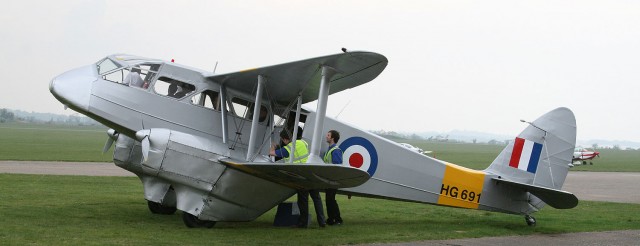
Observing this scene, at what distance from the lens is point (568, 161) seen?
1458 centimetres

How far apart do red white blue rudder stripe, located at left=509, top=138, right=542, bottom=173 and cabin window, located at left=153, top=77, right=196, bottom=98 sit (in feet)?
21.4

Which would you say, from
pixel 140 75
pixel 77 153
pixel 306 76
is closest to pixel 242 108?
pixel 306 76

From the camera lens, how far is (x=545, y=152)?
14680mm

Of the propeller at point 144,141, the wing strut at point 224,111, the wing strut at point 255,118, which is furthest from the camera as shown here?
the wing strut at point 224,111

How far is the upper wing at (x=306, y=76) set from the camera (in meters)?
10.9

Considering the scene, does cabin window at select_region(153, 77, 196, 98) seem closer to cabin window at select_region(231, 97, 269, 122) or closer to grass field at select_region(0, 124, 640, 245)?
cabin window at select_region(231, 97, 269, 122)

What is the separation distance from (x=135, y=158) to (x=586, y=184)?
2212 cm

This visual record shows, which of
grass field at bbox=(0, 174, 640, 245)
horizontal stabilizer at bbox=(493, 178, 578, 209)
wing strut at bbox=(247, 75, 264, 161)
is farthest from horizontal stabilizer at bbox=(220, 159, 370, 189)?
horizontal stabilizer at bbox=(493, 178, 578, 209)

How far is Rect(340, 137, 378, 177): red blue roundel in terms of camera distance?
13.7 meters

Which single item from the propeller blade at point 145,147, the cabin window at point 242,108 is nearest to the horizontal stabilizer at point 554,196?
the cabin window at point 242,108

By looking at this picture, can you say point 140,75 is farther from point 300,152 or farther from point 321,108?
point 321,108

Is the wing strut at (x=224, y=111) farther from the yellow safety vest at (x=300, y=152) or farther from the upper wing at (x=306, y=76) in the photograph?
the yellow safety vest at (x=300, y=152)

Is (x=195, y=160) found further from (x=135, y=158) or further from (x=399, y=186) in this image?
(x=399, y=186)

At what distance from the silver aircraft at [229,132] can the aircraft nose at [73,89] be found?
0.02 metres
